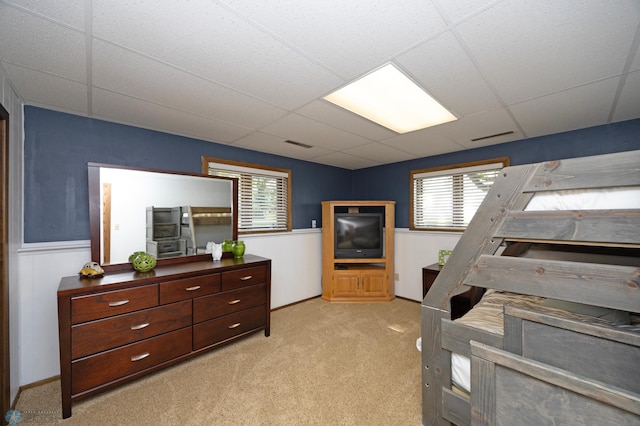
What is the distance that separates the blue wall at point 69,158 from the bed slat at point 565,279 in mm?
3016

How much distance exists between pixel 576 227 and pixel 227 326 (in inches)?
105

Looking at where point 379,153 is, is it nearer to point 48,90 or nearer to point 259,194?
point 259,194

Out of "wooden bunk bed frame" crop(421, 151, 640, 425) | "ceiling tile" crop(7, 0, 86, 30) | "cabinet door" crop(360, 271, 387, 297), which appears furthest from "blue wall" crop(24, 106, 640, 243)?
"cabinet door" crop(360, 271, 387, 297)

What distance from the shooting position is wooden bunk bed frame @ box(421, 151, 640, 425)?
3.11ft

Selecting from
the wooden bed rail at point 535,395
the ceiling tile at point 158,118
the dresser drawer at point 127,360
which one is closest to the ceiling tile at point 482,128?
the wooden bed rail at point 535,395

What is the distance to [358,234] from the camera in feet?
13.5

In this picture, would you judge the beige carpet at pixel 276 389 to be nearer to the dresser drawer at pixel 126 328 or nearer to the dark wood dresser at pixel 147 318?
the dark wood dresser at pixel 147 318

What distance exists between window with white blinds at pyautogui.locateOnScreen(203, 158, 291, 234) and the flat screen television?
827mm

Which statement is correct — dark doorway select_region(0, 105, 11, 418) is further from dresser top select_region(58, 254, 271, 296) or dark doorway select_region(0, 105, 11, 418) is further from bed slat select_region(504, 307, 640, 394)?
bed slat select_region(504, 307, 640, 394)

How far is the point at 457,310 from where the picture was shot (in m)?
3.25

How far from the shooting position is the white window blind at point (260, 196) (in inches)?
135

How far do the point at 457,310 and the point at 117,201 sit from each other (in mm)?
3917

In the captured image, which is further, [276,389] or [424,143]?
[424,143]

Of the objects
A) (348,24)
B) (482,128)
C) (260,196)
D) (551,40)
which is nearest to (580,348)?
(551,40)
